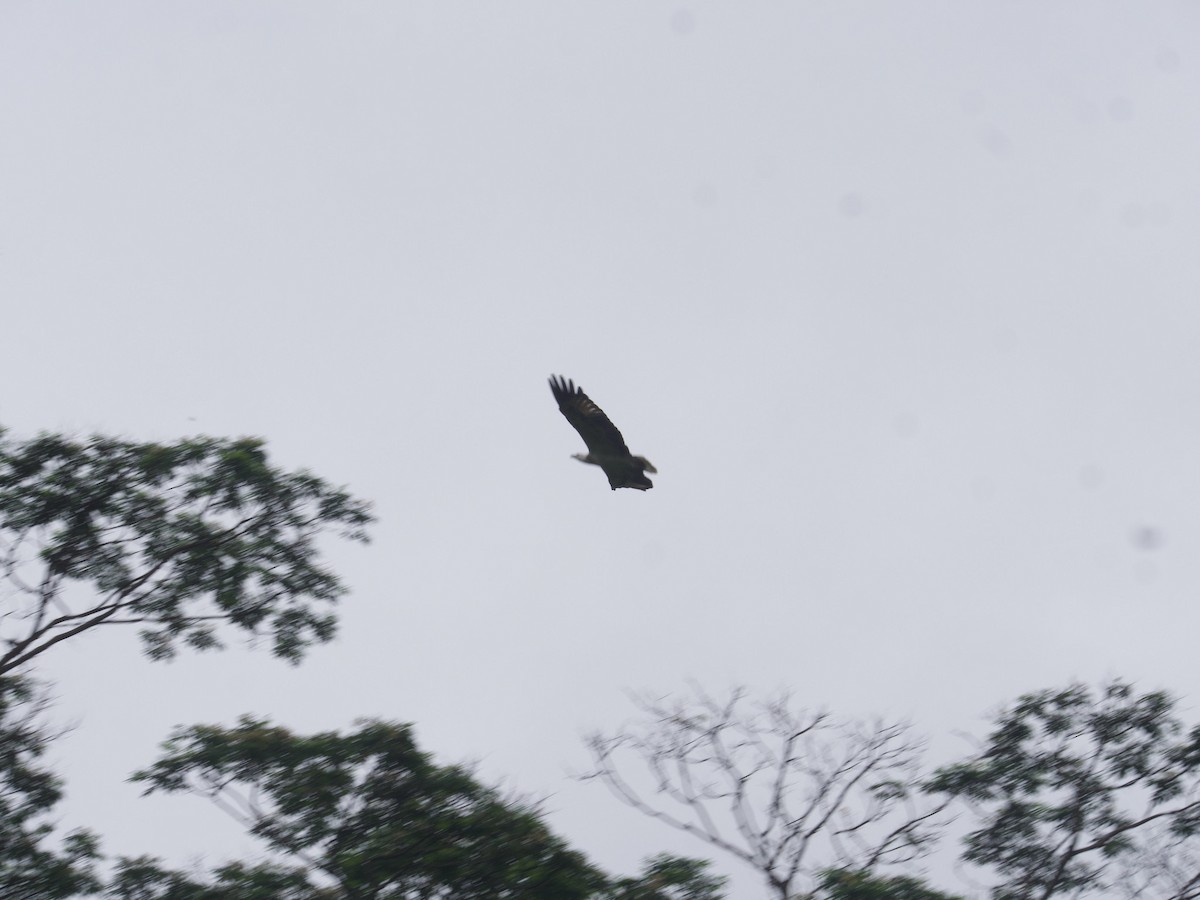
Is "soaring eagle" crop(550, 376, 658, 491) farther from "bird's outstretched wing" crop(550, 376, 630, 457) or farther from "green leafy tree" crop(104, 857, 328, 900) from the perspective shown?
"green leafy tree" crop(104, 857, 328, 900)

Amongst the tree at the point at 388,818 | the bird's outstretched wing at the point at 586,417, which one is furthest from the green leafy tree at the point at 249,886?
the bird's outstretched wing at the point at 586,417

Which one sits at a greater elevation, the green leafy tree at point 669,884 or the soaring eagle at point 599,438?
the soaring eagle at point 599,438

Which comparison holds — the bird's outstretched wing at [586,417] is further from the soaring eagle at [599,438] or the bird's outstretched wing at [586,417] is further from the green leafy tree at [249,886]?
the green leafy tree at [249,886]

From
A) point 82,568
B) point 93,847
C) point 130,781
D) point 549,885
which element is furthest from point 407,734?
point 82,568

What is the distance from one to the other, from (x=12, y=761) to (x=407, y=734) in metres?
4.92

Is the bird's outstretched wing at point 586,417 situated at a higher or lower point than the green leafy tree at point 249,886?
higher

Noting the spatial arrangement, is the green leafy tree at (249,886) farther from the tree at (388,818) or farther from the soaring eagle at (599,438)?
the soaring eagle at (599,438)

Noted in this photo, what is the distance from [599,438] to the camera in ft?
51.8

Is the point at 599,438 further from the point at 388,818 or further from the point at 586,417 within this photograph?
the point at 388,818

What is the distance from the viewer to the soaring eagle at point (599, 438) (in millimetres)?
15555

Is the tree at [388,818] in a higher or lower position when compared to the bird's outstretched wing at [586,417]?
lower

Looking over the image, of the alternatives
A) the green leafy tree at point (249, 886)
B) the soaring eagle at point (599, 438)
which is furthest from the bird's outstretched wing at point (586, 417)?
the green leafy tree at point (249, 886)

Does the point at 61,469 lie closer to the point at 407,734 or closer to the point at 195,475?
the point at 195,475

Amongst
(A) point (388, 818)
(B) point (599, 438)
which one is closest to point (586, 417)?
(B) point (599, 438)
